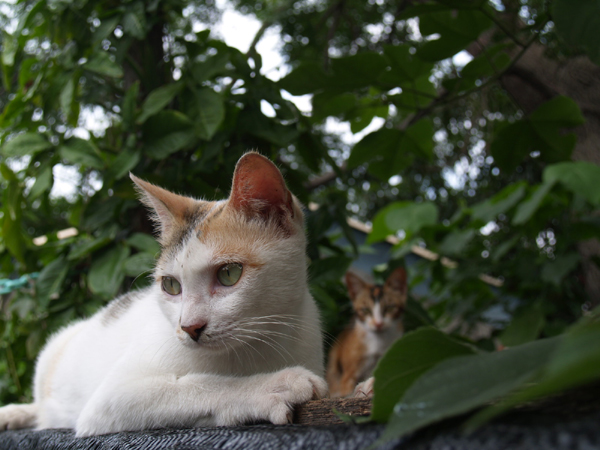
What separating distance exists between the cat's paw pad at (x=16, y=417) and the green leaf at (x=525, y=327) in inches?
66.8

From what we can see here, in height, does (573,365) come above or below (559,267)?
above

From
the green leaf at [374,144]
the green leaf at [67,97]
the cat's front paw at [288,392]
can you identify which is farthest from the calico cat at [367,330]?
the cat's front paw at [288,392]

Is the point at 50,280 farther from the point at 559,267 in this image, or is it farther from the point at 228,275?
the point at 559,267

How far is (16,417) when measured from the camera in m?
1.38

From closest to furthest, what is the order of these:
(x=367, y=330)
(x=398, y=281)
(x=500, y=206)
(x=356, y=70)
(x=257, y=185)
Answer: (x=257, y=185) < (x=356, y=70) < (x=500, y=206) < (x=398, y=281) < (x=367, y=330)

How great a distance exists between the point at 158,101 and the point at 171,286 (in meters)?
0.72

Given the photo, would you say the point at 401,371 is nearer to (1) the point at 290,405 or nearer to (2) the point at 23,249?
(1) the point at 290,405

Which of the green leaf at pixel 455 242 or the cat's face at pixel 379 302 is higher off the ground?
the green leaf at pixel 455 242

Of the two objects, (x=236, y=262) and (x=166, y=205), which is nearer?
(x=236, y=262)

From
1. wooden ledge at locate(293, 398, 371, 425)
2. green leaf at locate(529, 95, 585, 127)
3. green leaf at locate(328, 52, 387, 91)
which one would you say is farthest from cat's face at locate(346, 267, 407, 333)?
wooden ledge at locate(293, 398, 371, 425)

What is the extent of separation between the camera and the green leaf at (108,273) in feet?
4.78

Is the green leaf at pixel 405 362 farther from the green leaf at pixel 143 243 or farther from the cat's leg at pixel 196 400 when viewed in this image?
the green leaf at pixel 143 243

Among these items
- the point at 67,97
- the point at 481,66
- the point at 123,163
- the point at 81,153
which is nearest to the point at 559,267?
the point at 481,66

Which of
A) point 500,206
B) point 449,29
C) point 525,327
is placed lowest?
point 525,327
